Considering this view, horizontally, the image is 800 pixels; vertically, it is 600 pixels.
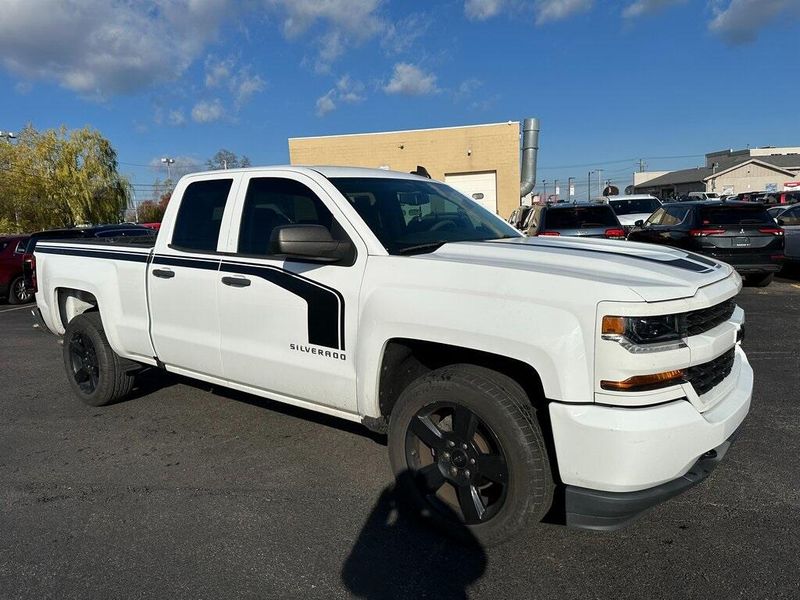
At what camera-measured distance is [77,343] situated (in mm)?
5266

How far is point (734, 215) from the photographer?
1037 cm

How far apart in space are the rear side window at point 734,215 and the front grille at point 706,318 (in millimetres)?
8495

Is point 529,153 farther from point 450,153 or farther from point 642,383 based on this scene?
point 642,383

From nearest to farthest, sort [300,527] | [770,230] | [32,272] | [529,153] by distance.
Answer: [300,527], [32,272], [770,230], [529,153]

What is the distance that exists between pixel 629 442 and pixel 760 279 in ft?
34.4

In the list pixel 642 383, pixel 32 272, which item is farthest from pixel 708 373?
pixel 32 272

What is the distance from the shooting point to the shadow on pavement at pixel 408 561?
2.63 metres

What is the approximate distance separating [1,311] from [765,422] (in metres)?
13.4

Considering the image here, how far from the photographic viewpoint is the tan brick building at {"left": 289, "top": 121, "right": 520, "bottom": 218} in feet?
85.0

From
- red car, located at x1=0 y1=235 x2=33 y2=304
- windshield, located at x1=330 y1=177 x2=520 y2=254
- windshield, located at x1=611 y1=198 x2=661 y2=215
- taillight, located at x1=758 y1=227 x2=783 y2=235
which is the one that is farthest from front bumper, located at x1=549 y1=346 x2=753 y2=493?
windshield, located at x1=611 y1=198 x2=661 y2=215

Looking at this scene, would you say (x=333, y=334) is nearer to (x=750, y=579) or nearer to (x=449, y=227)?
(x=449, y=227)

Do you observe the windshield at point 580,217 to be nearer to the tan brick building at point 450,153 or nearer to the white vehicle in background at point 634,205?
the white vehicle in background at point 634,205

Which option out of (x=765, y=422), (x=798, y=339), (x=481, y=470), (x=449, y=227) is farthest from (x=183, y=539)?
(x=798, y=339)

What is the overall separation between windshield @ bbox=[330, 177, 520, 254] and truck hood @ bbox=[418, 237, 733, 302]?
0.29m
